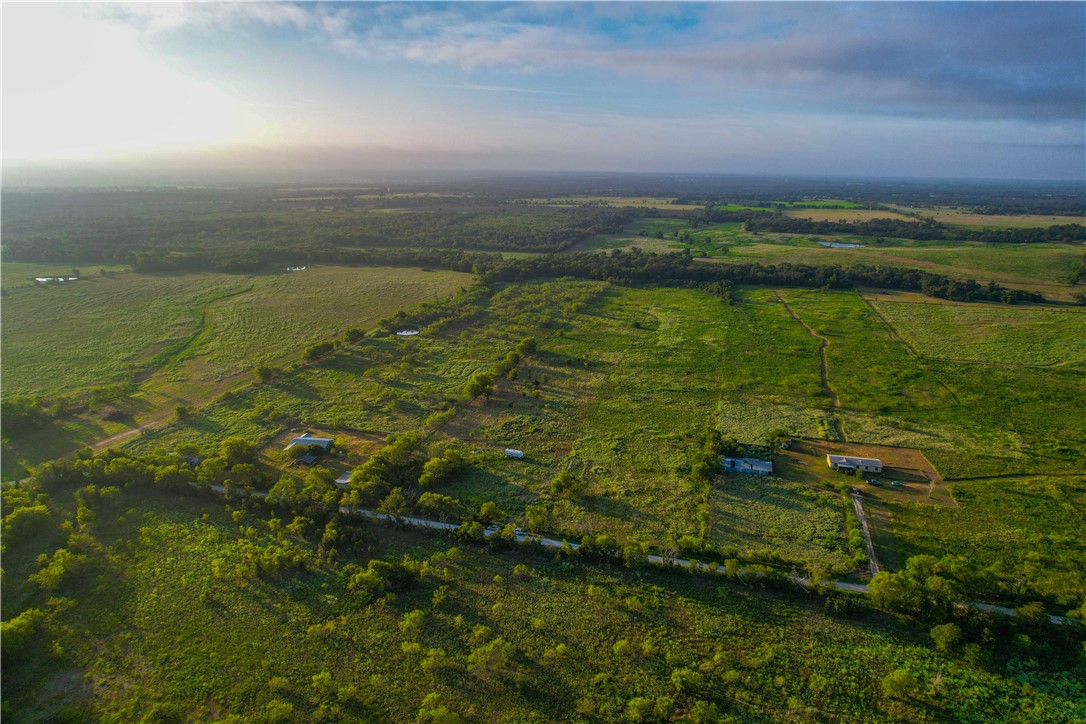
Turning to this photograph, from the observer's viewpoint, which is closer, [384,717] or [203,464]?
[384,717]

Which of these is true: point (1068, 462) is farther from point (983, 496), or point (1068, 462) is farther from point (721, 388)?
point (721, 388)

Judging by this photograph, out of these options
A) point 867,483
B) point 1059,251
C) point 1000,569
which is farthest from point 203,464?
point 1059,251

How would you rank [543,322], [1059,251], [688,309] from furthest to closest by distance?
[1059,251], [688,309], [543,322]

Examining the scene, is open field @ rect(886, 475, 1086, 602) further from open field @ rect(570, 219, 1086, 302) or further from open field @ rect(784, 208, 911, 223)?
open field @ rect(784, 208, 911, 223)

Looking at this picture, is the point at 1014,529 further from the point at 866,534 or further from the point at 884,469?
the point at 866,534

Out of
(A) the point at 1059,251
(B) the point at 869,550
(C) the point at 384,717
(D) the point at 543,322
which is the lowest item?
(C) the point at 384,717

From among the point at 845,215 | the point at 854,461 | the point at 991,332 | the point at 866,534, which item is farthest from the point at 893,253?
the point at 866,534

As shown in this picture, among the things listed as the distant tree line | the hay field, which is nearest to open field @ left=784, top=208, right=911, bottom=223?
the hay field

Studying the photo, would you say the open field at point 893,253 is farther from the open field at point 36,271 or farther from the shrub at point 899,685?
the open field at point 36,271
